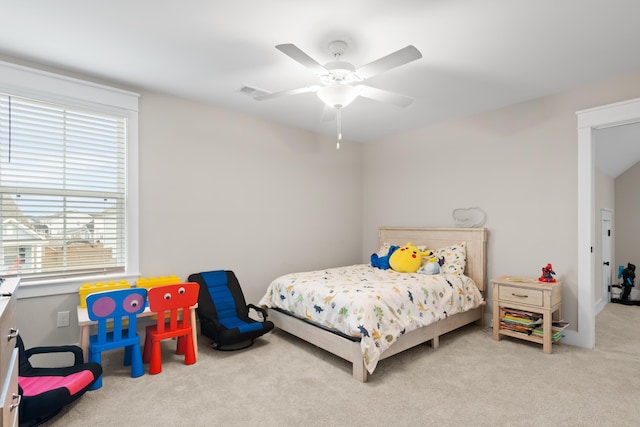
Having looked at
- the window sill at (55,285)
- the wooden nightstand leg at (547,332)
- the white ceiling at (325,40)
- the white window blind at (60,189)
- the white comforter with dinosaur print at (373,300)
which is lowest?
the wooden nightstand leg at (547,332)

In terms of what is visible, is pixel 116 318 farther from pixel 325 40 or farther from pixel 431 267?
pixel 431 267

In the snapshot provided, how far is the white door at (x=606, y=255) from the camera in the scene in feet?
16.3

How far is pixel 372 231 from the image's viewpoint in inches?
208

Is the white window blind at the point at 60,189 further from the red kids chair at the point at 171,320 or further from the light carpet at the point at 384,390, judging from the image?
the light carpet at the point at 384,390

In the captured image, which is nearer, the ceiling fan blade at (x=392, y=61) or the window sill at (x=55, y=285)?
the ceiling fan blade at (x=392, y=61)

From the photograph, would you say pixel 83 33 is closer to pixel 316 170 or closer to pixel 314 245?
pixel 316 170

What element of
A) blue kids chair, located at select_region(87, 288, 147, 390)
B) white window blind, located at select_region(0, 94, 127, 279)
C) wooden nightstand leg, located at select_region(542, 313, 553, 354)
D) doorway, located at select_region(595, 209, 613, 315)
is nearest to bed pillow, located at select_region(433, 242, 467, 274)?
wooden nightstand leg, located at select_region(542, 313, 553, 354)

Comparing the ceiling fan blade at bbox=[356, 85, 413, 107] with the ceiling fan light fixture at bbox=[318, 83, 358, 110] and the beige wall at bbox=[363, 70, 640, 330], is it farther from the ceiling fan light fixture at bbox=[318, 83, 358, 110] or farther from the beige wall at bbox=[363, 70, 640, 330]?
the beige wall at bbox=[363, 70, 640, 330]

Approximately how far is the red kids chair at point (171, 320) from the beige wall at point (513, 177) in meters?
3.14

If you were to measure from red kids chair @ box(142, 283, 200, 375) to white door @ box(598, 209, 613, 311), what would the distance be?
5493 millimetres

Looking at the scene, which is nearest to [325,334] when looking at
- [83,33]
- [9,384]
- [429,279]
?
[429,279]

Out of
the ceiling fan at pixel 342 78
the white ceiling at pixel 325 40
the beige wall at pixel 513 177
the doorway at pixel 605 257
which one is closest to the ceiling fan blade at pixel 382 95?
the ceiling fan at pixel 342 78

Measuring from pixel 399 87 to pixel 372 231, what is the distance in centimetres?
257

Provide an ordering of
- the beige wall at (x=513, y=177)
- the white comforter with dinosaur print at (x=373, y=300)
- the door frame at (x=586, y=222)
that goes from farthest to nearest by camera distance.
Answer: the beige wall at (x=513, y=177)
the door frame at (x=586, y=222)
the white comforter with dinosaur print at (x=373, y=300)
